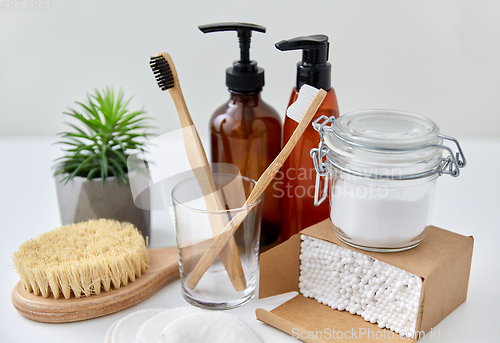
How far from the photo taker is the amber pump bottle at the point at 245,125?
0.64m

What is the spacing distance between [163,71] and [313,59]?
18 cm

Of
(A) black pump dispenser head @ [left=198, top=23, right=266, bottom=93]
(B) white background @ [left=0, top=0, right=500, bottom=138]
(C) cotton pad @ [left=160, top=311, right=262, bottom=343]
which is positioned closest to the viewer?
(C) cotton pad @ [left=160, top=311, right=262, bottom=343]

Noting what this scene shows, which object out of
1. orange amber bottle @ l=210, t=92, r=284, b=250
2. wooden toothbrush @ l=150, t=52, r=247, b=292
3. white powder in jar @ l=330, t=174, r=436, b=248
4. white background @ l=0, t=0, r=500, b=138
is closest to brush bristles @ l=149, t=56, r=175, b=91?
wooden toothbrush @ l=150, t=52, r=247, b=292

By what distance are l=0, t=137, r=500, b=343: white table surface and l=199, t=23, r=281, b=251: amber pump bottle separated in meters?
0.17

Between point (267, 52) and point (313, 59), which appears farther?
point (267, 52)

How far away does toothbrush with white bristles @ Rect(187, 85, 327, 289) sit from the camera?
0.54 m

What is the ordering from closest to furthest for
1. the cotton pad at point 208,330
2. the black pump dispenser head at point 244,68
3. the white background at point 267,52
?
the cotton pad at point 208,330
the black pump dispenser head at point 244,68
the white background at point 267,52

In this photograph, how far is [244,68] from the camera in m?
0.64

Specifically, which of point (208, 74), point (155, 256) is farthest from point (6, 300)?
point (208, 74)

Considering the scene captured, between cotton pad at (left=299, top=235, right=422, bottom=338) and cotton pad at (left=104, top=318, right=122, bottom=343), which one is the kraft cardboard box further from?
cotton pad at (left=104, top=318, right=122, bottom=343)

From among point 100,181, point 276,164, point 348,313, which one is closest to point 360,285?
point 348,313

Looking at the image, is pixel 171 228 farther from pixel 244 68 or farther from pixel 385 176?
pixel 385 176

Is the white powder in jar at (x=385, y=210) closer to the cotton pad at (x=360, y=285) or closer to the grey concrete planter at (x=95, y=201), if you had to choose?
the cotton pad at (x=360, y=285)

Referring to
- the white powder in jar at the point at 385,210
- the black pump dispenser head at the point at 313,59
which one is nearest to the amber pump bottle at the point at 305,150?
the black pump dispenser head at the point at 313,59
